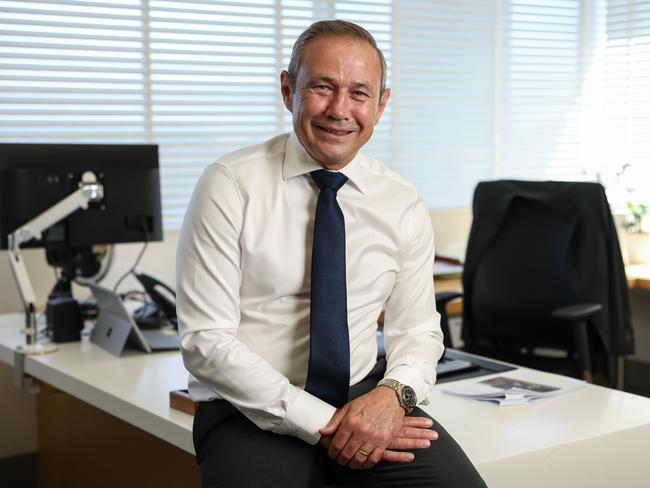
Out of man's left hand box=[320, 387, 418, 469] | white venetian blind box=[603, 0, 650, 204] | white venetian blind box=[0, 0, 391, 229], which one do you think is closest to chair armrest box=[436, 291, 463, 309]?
white venetian blind box=[0, 0, 391, 229]

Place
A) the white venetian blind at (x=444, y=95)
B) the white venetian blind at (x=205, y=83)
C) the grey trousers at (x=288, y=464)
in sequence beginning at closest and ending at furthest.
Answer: the grey trousers at (x=288, y=464) < the white venetian blind at (x=205, y=83) < the white venetian blind at (x=444, y=95)

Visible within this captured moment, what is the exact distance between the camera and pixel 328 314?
185 centimetres

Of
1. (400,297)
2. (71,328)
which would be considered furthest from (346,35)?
(71,328)

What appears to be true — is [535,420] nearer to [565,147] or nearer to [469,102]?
[469,102]

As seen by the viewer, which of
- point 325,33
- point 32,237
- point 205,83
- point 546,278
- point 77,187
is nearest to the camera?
point 325,33

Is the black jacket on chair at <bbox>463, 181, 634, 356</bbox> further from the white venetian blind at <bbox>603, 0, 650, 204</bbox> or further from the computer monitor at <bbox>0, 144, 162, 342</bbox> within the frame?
the white venetian blind at <bbox>603, 0, 650, 204</bbox>

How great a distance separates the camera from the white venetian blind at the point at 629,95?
5.05m

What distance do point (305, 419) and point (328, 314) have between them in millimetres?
223

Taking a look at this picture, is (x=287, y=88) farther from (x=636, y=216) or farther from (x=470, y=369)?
(x=636, y=216)

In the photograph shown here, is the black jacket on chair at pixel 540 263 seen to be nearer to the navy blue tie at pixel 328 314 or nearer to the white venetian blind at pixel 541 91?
the white venetian blind at pixel 541 91

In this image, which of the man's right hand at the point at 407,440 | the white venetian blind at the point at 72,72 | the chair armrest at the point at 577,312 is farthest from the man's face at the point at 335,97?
the white venetian blind at the point at 72,72

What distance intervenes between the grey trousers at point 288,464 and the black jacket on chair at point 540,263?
1.62 metres

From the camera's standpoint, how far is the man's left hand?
5.70 feet

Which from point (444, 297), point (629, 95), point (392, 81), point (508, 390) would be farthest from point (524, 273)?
point (629, 95)
